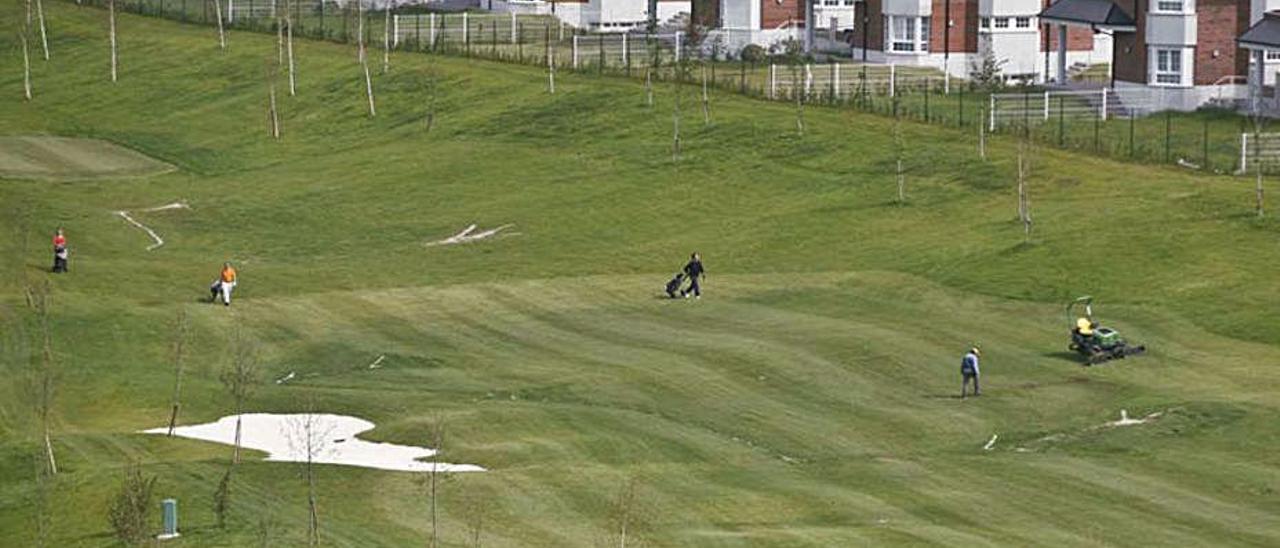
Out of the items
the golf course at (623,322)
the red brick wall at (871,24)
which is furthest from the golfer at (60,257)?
the red brick wall at (871,24)

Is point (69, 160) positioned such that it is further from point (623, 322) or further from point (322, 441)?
point (322, 441)

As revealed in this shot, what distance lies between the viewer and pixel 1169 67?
137m

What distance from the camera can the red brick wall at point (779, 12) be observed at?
168625mm

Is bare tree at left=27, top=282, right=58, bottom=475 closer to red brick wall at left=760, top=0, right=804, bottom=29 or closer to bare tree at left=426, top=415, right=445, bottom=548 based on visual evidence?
bare tree at left=426, top=415, right=445, bottom=548

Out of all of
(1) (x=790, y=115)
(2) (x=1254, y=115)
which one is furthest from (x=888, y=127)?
(2) (x=1254, y=115)

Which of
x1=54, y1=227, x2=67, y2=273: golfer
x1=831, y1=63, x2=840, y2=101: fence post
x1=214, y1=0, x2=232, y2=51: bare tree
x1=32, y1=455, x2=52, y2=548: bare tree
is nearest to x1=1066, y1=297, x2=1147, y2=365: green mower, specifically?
x1=32, y1=455, x2=52, y2=548: bare tree

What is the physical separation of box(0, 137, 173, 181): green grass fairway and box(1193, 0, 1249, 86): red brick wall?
50.7 meters

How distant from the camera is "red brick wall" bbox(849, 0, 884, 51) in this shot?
157750 millimetres

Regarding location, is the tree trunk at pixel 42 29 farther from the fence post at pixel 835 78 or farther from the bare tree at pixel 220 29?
the fence post at pixel 835 78

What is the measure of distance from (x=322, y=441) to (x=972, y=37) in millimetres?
91853

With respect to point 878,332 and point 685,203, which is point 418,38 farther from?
point 878,332

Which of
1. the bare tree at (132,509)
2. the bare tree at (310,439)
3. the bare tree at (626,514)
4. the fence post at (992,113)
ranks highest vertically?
the fence post at (992,113)

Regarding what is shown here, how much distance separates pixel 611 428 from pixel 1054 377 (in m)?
16.7

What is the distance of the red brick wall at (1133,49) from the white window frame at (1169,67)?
620mm
